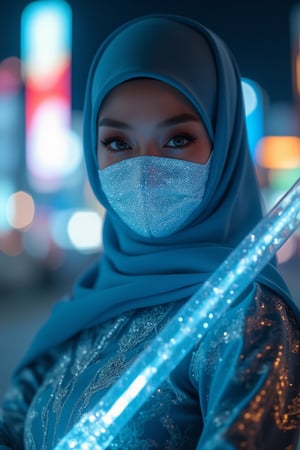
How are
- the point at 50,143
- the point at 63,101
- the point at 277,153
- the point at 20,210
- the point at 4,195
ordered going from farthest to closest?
the point at 277,153 < the point at 50,143 < the point at 63,101 < the point at 4,195 < the point at 20,210

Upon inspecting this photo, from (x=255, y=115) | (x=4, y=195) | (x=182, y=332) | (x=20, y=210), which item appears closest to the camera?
(x=182, y=332)

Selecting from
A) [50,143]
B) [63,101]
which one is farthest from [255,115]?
[50,143]

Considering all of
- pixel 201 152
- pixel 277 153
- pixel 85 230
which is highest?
pixel 277 153

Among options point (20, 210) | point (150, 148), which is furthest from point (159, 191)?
point (20, 210)

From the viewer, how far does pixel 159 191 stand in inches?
46.1

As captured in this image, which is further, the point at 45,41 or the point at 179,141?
the point at 45,41

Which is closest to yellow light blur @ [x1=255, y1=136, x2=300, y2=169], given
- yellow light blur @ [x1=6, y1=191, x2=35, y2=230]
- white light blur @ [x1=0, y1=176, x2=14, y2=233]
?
yellow light blur @ [x1=6, y1=191, x2=35, y2=230]

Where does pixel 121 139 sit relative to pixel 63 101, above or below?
below

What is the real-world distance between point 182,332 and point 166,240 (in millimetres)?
331

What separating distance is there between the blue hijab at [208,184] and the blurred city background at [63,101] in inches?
234

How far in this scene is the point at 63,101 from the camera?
10.0 meters

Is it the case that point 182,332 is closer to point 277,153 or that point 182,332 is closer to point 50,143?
point 50,143

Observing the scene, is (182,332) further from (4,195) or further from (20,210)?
(4,195)

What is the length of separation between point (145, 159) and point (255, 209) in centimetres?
28
